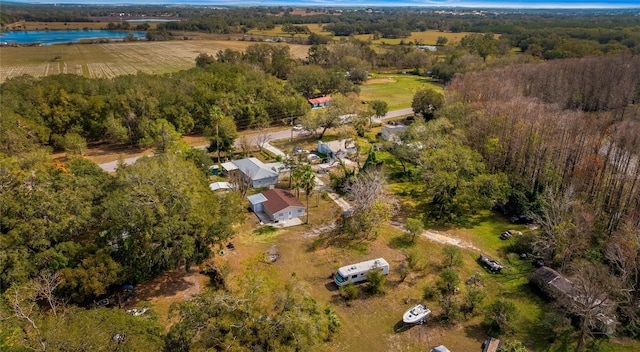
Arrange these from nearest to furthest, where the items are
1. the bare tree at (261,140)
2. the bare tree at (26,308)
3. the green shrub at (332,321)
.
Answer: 1. the bare tree at (26,308)
2. the green shrub at (332,321)
3. the bare tree at (261,140)

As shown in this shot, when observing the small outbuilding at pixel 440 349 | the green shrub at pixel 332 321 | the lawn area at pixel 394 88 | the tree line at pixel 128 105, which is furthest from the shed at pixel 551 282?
the lawn area at pixel 394 88

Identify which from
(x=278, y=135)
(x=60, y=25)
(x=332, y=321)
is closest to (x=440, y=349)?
(x=332, y=321)

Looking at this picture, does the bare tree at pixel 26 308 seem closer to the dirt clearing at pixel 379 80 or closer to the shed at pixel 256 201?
the shed at pixel 256 201

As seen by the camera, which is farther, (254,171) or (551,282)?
(254,171)

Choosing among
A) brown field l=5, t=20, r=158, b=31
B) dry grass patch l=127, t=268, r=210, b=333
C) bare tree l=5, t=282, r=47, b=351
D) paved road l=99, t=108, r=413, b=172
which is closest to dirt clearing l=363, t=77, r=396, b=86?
paved road l=99, t=108, r=413, b=172

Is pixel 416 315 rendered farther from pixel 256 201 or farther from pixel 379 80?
pixel 379 80

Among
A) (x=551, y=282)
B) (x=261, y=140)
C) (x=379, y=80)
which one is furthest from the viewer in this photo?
(x=379, y=80)
